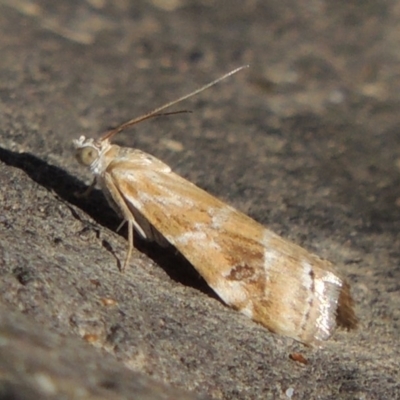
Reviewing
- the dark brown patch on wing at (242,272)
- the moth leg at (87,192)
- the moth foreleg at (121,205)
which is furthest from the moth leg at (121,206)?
the dark brown patch on wing at (242,272)

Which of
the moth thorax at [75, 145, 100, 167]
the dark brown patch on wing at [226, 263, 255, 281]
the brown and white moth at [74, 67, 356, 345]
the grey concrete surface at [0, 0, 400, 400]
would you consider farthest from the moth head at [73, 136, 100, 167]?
the dark brown patch on wing at [226, 263, 255, 281]

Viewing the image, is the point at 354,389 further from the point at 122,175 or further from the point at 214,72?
the point at 214,72

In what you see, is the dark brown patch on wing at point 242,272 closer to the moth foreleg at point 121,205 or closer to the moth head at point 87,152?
the moth foreleg at point 121,205

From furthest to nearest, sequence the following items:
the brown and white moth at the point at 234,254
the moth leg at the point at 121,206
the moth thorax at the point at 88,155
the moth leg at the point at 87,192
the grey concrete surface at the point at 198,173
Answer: the moth leg at the point at 87,192
the moth thorax at the point at 88,155
the moth leg at the point at 121,206
the brown and white moth at the point at 234,254
the grey concrete surface at the point at 198,173

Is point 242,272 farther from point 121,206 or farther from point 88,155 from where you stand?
point 88,155

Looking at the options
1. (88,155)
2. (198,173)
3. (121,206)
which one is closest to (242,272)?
(121,206)

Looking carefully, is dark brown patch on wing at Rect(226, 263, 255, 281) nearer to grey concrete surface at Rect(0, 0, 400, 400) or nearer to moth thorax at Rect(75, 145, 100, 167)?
grey concrete surface at Rect(0, 0, 400, 400)
